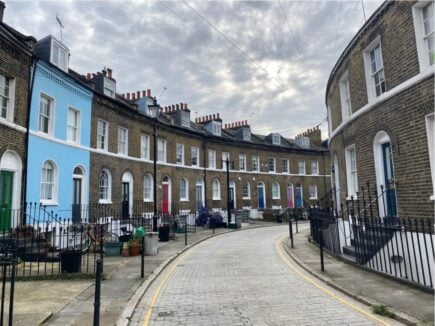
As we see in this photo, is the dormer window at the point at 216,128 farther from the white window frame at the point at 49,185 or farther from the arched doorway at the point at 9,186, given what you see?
the arched doorway at the point at 9,186

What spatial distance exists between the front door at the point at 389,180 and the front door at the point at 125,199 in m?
16.1

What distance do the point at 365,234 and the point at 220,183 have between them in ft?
81.5

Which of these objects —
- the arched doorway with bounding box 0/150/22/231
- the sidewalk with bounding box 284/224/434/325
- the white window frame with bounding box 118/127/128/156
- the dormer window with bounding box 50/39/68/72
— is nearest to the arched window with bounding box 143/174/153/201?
the white window frame with bounding box 118/127/128/156

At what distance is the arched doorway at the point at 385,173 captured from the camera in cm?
1012

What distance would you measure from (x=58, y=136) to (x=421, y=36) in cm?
1516

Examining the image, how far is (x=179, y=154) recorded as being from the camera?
97.1 feet

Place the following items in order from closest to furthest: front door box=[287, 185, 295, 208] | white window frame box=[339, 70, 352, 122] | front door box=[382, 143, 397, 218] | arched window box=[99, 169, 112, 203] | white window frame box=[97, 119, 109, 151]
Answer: front door box=[382, 143, 397, 218], white window frame box=[339, 70, 352, 122], white window frame box=[97, 119, 109, 151], arched window box=[99, 169, 112, 203], front door box=[287, 185, 295, 208]

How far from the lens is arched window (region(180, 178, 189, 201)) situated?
29.6 meters

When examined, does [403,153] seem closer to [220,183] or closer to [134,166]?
[134,166]

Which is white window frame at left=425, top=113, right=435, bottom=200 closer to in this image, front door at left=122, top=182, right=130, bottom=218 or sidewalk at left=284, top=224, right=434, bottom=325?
sidewalk at left=284, top=224, right=434, bottom=325

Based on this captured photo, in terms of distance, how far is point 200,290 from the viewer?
7852 millimetres

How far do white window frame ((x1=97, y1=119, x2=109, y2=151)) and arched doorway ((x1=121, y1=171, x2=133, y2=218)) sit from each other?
2679 millimetres

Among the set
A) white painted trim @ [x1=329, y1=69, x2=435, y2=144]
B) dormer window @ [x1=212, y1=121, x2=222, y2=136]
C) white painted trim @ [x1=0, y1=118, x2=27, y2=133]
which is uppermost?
dormer window @ [x1=212, y1=121, x2=222, y2=136]

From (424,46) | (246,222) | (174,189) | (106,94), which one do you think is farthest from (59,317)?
(246,222)
